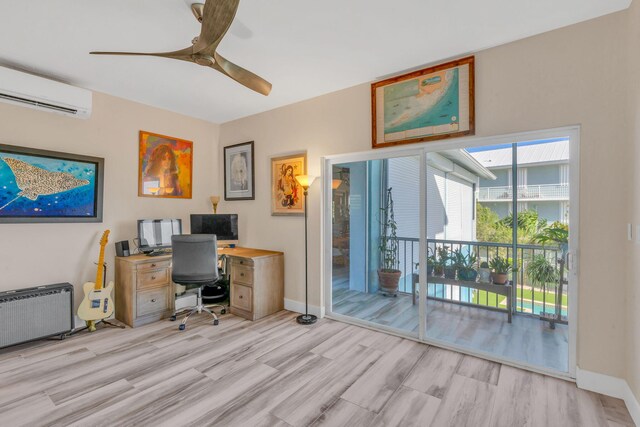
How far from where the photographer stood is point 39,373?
2.42 m

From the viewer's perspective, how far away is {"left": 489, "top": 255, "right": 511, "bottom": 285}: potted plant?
2697 millimetres

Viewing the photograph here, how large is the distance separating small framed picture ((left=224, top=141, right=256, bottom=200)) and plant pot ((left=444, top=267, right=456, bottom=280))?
8.81 feet

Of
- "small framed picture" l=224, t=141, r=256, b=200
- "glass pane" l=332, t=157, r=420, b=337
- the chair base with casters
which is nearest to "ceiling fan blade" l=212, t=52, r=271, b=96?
"glass pane" l=332, t=157, r=420, b=337

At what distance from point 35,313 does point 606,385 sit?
4786 millimetres

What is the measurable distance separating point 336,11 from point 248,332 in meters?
3.06

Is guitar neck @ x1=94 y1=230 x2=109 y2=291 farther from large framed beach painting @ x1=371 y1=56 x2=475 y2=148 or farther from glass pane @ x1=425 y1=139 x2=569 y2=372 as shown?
glass pane @ x1=425 y1=139 x2=569 y2=372

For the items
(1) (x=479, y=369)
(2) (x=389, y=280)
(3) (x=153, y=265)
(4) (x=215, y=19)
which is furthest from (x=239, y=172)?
(1) (x=479, y=369)

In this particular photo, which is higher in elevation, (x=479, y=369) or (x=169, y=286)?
(x=169, y=286)

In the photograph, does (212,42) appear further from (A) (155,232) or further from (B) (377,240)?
(A) (155,232)

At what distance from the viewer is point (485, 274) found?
2818 millimetres

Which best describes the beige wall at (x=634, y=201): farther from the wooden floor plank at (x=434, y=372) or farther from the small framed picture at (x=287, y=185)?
the small framed picture at (x=287, y=185)

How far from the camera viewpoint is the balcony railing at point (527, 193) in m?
2.41

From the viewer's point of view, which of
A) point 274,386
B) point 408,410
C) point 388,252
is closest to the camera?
point 408,410

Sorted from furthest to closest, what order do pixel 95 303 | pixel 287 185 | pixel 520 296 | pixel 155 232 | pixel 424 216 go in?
1. pixel 287 185
2. pixel 155 232
3. pixel 95 303
4. pixel 424 216
5. pixel 520 296
